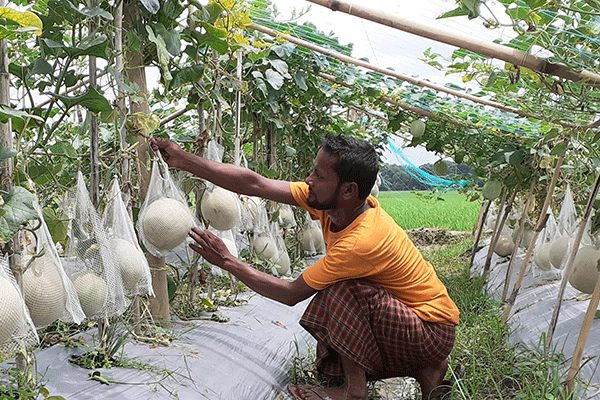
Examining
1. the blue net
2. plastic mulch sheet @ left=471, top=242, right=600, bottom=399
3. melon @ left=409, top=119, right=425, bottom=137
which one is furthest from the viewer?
the blue net

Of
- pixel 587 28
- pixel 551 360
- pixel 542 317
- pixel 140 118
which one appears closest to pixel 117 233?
pixel 140 118

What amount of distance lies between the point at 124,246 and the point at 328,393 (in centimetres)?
95

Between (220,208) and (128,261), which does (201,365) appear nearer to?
(128,261)

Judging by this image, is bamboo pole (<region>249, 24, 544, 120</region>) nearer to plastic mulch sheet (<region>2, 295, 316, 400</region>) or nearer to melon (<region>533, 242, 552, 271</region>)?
melon (<region>533, 242, 552, 271</region>)

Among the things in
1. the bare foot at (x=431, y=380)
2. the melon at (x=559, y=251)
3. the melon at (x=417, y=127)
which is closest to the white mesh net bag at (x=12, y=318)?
the bare foot at (x=431, y=380)

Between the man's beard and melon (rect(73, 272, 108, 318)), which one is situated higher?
the man's beard

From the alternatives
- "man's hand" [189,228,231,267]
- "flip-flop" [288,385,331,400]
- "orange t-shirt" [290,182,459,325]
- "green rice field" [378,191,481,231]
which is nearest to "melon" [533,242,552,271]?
"orange t-shirt" [290,182,459,325]

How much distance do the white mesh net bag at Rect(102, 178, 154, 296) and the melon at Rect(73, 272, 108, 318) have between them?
0.28ft

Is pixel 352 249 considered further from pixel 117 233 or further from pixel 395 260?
pixel 117 233

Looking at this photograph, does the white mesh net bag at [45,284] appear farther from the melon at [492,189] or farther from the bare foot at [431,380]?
the melon at [492,189]

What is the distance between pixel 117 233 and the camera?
5.36 feet

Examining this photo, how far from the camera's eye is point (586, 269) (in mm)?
2500

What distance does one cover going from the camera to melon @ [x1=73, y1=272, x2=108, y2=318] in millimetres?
1485

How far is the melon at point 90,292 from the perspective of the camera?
1485mm
